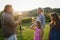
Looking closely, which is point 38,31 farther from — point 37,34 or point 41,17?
point 41,17

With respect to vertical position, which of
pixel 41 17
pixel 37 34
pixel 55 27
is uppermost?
pixel 41 17

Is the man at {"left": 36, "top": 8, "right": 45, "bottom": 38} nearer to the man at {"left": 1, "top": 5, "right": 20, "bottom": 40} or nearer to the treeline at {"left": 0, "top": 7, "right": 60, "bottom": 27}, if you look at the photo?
the treeline at {"left": 0, "top": 7, "right": 60, "bottom": 27}

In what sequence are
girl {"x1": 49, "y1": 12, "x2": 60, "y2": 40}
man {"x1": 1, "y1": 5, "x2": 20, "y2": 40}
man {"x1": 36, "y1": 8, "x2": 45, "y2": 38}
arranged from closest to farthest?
1. man {"x1": 1, "y1": 5, "x2": 20, "y2": 40}
2. girl {"x1": 49, "y1": 12, "x2": 60, "y2": 40}
3. man {"x1": 36, "y1": 8, "x2": 45, "y2": 38}

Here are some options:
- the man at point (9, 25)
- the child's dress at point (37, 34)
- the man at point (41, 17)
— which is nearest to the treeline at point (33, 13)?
the man at point (41, 17)

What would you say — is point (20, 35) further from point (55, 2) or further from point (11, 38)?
point (55, 2)

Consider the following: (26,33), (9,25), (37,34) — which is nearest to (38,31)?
(37,34)

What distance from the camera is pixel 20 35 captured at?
2.62 m

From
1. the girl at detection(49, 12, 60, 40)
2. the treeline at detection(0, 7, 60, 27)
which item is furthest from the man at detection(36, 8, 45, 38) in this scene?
the girl at detection(49, 12, 60, 40)

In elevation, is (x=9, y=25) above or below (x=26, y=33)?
above

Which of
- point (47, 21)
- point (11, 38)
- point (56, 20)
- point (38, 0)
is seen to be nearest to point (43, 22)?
point (47, 21)

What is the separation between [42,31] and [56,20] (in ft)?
0.97

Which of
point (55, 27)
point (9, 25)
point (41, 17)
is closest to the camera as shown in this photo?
point (9, 25)

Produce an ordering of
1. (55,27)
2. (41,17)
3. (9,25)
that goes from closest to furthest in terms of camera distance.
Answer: (9,25) → (55,27) → (41,17)

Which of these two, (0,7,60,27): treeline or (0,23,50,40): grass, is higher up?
(0,7,60,27): treeline
